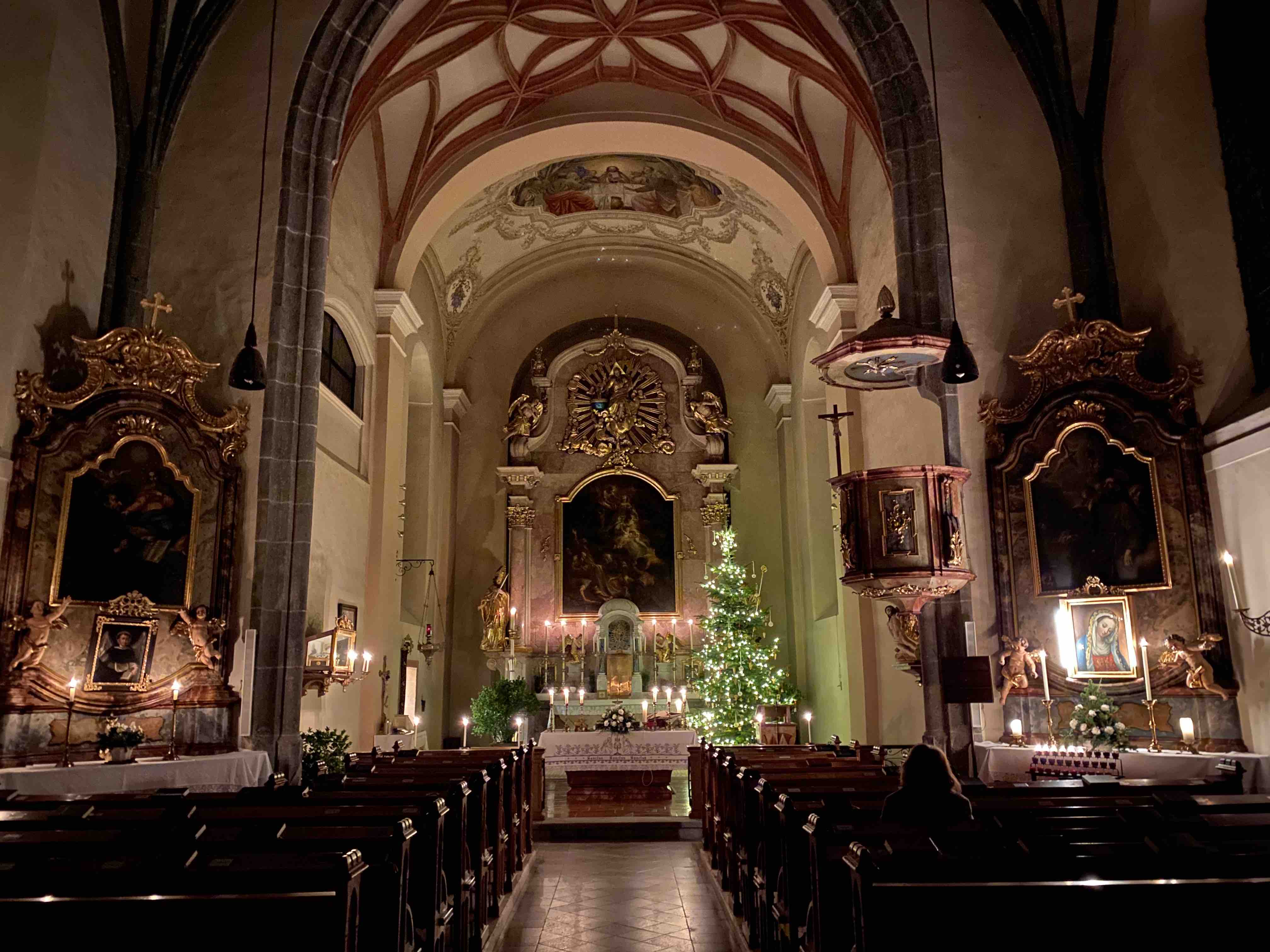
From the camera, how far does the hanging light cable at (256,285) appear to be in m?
8.04

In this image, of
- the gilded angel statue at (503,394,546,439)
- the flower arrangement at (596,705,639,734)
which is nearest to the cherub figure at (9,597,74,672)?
the flower arrangement at (596,705,639,734)

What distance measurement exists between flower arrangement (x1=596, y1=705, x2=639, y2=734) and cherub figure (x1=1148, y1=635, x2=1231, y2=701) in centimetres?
611

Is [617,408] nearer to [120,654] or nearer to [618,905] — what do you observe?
[120,654]

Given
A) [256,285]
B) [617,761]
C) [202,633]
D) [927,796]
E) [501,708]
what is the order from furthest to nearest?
[501,708] < [617,761] < [256,285] < [202,633] < [927,796]

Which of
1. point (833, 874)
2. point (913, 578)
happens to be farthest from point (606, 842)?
point (833, 874)

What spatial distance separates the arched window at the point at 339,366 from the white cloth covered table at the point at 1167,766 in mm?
8635

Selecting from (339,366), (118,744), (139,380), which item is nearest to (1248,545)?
(118,744)

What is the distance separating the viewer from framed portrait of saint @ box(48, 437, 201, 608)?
8.41 m

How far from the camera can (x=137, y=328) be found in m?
9.04

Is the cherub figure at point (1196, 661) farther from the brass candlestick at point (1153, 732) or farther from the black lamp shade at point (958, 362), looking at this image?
the black lamp shade at point (958, 362)

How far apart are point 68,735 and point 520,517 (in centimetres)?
1186

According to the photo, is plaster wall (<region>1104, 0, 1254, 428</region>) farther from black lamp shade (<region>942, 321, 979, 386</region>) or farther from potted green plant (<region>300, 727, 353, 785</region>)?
potted green plant (<region>300, 727, 353, 785</region>)

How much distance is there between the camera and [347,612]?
1258 cm

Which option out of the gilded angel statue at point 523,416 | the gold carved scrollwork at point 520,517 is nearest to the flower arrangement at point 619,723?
the gold carved scrollwork at point 520,517
